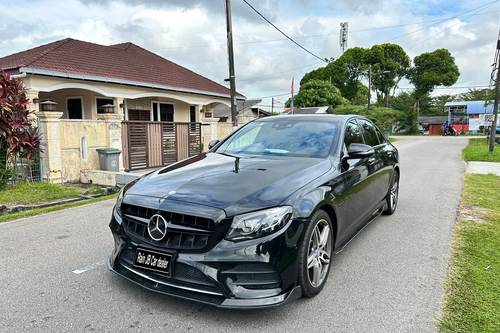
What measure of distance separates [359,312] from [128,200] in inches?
81.4

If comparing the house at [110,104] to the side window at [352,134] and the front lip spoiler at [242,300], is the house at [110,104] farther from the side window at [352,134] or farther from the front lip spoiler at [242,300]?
the front lip spoiler at [242,300]

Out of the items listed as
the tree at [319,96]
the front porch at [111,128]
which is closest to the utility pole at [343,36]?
the tree at [319,96]

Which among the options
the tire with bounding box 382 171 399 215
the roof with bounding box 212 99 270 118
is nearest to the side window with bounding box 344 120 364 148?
the tire with bounding box 382 171 399 215

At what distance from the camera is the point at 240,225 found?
8.82 feet

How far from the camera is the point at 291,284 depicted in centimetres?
281

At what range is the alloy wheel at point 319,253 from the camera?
3128mm

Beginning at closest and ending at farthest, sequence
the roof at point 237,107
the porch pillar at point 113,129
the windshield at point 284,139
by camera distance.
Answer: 1. the windshield at point 284,139
2. the porch pillar at point 113,129
3. the roof at point 237,107

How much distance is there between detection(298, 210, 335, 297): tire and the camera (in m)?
2.92

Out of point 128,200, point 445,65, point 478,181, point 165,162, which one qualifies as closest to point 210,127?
point 165,162

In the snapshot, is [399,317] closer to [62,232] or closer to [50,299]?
[50,299]

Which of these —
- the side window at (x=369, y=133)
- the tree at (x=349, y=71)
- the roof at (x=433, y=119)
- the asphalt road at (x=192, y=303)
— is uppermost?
the tree at (x=349, y=71)

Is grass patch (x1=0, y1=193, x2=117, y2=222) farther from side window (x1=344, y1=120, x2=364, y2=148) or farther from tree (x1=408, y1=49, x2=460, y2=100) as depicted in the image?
tree (x1=408, y1=49, x2=460, y2=100)

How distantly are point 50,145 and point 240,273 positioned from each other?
7.80 metres

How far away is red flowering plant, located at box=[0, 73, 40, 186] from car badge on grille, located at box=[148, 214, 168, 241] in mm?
6465
